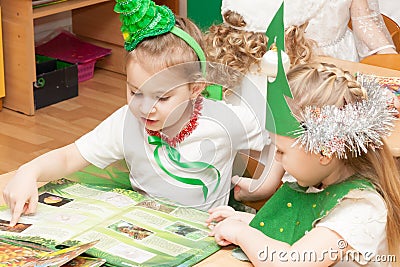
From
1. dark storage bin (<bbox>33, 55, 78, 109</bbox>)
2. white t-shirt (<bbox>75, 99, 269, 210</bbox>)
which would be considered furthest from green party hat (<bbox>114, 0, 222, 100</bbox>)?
dark storage bin (<bbox>33, 55, 78, 109</bbox>)

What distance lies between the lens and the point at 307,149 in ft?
3.87

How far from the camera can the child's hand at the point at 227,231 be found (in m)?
1.21

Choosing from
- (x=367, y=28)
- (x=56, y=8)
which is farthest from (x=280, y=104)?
(x=56, y=8)

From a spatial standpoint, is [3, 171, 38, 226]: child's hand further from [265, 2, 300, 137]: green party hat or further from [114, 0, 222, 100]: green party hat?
[265, 2, 300, 137]: green party hat

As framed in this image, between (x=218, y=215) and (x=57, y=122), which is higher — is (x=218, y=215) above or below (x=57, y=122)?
above

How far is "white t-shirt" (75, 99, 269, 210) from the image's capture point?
1483 mm

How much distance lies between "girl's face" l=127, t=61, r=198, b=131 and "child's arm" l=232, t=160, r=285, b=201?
7.6 inches

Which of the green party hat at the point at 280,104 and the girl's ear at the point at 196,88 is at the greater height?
the green party hat at the point at 280,104

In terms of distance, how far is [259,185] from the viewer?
153cm

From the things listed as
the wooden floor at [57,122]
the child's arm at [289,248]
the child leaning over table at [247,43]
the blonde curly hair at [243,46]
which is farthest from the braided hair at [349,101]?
the wooden floor at [57,122]

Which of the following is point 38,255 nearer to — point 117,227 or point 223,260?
point 117,227

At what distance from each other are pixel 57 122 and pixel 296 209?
2.06 metres

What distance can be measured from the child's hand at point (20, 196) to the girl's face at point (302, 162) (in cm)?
43

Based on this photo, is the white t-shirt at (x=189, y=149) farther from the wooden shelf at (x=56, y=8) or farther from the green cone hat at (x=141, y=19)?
the wooden shelf at (x=56, y=8)
